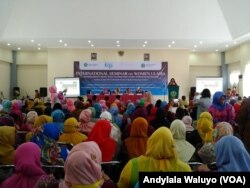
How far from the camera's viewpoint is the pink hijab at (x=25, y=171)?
99.5 inches

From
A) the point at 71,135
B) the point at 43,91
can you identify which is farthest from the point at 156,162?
the point at 43,91

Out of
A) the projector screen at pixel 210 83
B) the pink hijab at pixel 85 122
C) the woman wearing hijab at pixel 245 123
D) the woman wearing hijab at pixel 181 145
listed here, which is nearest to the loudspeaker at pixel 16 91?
the projector screen at pixel 210 83

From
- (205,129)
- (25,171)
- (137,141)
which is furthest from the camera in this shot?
(205,129)

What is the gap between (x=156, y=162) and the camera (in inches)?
97.9

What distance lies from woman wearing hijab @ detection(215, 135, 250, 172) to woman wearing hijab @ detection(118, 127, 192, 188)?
250 millimetres

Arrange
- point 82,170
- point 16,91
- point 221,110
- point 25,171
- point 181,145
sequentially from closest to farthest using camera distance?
point 82,170, point 25,171, point 181,145, point 221,110, point 16,91

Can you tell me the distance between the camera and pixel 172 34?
14.3m

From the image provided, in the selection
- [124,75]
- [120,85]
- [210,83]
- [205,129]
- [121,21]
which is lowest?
[205,129]

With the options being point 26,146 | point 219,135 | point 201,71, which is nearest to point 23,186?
point 26,146

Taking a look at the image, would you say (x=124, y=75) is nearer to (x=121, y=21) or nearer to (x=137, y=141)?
(x=121, y=21)

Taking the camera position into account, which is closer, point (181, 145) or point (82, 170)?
point (82, 170)

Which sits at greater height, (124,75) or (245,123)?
(124,75)

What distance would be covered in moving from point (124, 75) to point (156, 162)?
1485 centimetres

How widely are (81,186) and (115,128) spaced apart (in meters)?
3.28
